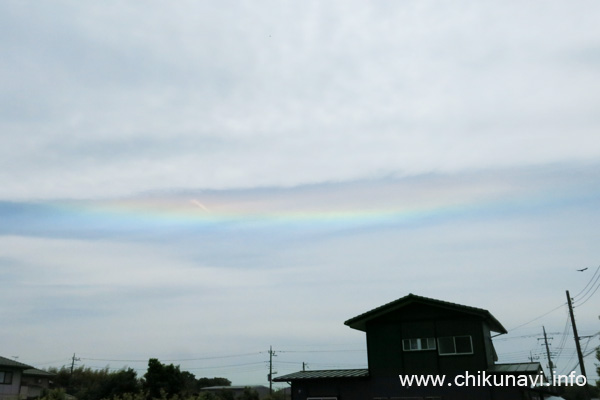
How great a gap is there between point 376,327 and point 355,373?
2.72 metres

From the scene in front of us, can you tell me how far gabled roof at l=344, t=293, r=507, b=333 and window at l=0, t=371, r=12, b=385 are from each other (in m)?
35.1

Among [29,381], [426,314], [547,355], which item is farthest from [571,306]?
[29,381]

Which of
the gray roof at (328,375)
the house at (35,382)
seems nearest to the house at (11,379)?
the house at (35,382)

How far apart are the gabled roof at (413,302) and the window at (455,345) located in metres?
1.35

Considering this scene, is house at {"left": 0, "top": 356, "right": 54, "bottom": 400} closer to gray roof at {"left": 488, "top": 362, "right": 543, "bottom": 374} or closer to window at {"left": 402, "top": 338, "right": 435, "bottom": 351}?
window at {"left": 402, "top": 338, "right": 435, "bottom": 351}

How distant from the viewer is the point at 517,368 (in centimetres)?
2269

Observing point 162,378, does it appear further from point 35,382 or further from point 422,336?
point 422,336

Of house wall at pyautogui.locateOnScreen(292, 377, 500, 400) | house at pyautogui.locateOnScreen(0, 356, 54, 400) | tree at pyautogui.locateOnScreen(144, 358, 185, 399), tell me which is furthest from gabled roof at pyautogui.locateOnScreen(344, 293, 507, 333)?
house at pyautogui.locateOnScreen(0, 356, 54, 400)

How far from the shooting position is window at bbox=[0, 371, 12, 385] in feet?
147

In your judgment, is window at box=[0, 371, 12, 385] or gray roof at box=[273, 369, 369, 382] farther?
window at box=[0, 371, 12, 385]

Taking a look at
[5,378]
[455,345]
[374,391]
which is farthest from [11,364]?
[455,345]

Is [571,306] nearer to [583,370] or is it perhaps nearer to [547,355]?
[583,370]

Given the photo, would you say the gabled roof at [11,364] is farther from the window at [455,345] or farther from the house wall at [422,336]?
the window at [455,345]

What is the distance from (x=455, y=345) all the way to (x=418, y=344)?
6.11 feet
